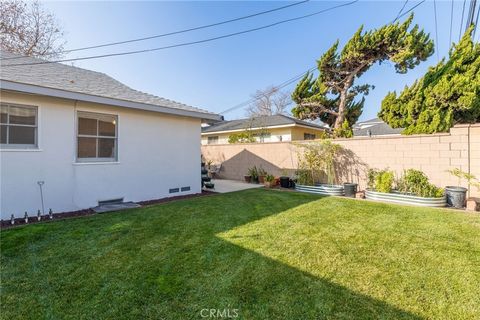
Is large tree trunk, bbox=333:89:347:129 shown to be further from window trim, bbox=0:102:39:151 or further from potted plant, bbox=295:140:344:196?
window trim, bbox=0:102:39:151

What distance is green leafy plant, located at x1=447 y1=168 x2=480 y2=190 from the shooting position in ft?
20.6

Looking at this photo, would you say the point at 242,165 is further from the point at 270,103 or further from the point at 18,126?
the point at 270,103

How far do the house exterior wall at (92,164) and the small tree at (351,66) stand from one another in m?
6.98

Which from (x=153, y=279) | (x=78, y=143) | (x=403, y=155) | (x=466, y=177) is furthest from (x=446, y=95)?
(x=78, y=143)

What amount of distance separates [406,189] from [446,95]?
409cm

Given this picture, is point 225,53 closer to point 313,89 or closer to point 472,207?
point 313,89

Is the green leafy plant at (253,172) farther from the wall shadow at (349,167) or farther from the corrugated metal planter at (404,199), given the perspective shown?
the corrugated metal planter at (404,199)

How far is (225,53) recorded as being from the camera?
47.2 ft

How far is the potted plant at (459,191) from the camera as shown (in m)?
6.04

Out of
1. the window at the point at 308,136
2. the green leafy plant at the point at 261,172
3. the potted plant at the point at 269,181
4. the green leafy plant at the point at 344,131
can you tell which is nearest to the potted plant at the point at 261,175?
the green leafy plant at the point at 261,172

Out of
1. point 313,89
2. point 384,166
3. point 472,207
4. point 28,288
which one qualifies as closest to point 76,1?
point 28,288

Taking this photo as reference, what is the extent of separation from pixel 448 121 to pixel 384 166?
278 cm

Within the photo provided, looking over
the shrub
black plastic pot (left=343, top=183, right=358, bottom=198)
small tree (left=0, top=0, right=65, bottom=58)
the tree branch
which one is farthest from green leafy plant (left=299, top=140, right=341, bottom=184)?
small tree (left=0, top=0, right=65, bottom=58)

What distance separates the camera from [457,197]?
6.05 m
